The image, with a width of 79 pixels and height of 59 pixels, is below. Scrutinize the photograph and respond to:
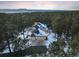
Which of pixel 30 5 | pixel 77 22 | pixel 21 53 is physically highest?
pixel 30 5

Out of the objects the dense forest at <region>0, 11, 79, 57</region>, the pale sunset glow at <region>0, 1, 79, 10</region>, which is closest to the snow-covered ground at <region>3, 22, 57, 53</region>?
the dense forest at <region>0, 11, 79, 57</region>

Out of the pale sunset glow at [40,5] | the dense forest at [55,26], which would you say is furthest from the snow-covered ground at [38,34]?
the pale sunset glow at [40,5]

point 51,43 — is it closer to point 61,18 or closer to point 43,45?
point 43,45

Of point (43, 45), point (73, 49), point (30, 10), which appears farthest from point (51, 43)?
point (30, 10)

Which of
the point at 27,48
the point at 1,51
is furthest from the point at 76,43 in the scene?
the point at 1,51

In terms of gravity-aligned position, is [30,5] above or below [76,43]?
above
